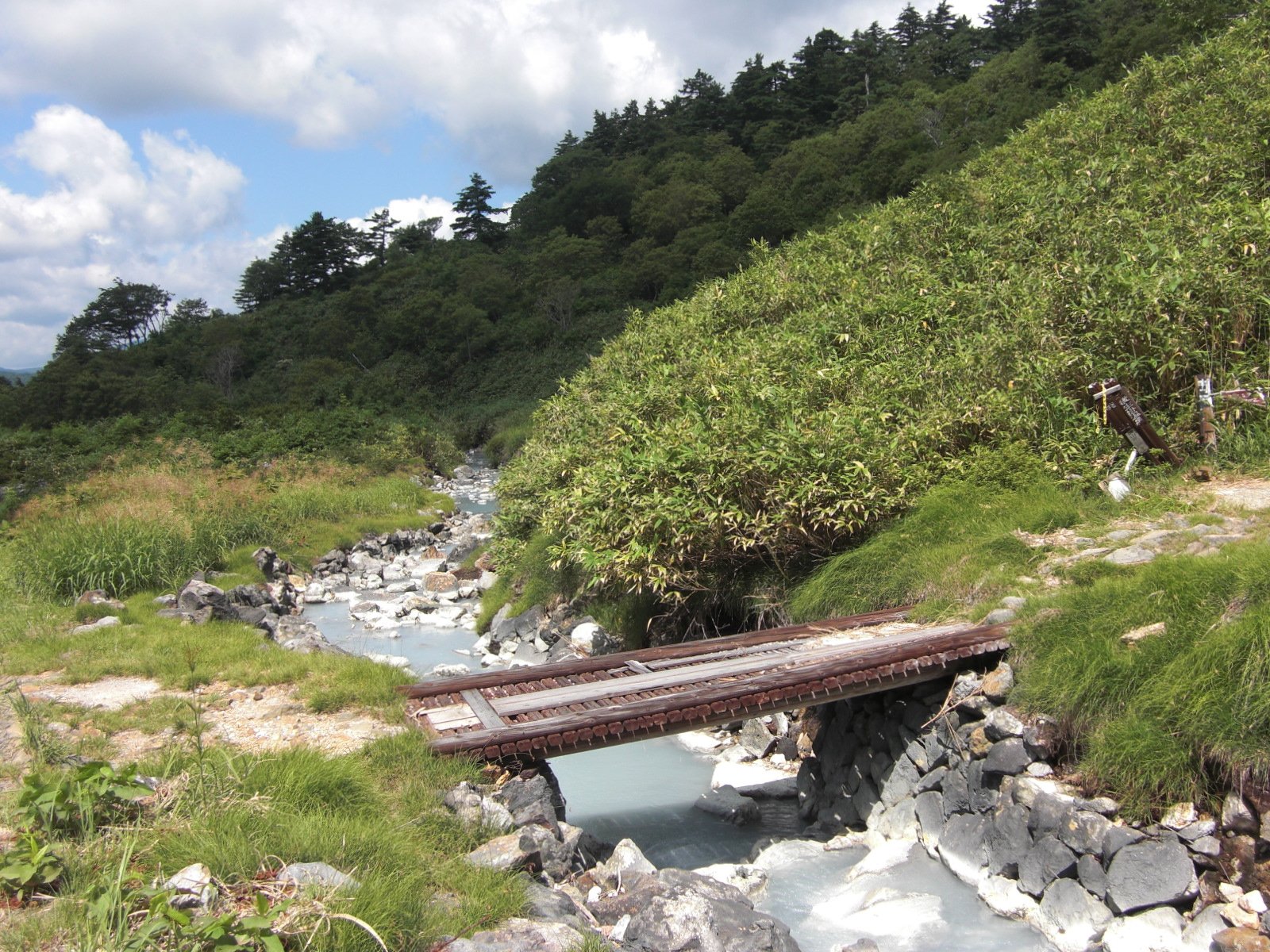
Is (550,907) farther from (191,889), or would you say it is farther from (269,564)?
(269,564)

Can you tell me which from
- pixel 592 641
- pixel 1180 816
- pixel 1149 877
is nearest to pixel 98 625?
pixel 592 641

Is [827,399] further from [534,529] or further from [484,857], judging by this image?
[484,857]

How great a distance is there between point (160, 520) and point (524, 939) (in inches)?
371

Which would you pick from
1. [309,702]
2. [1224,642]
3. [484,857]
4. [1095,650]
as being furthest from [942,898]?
[309,702]

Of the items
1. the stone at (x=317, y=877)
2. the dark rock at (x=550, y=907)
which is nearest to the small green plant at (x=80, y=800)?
the stone at (x=317, y=877)

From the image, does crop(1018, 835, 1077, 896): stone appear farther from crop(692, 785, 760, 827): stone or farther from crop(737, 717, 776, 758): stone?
crop(737, 717, 776, 758): stone

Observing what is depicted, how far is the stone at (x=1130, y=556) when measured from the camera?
5906mm

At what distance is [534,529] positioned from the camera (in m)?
12.5


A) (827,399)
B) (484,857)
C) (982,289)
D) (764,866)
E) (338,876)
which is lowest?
(764,866)

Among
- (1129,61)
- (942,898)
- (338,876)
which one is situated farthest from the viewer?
(1129,61)

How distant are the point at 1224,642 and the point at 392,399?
40.4 meters

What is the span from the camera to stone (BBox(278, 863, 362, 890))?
334 centimetres

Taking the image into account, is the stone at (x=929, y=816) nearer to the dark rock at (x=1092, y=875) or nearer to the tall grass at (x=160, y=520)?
the dark rock at (x=1092, y=875)

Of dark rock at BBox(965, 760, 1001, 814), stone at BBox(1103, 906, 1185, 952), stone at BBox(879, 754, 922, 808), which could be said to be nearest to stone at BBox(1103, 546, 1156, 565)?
dark rock at BBox(965, 760, 1001, 814)
